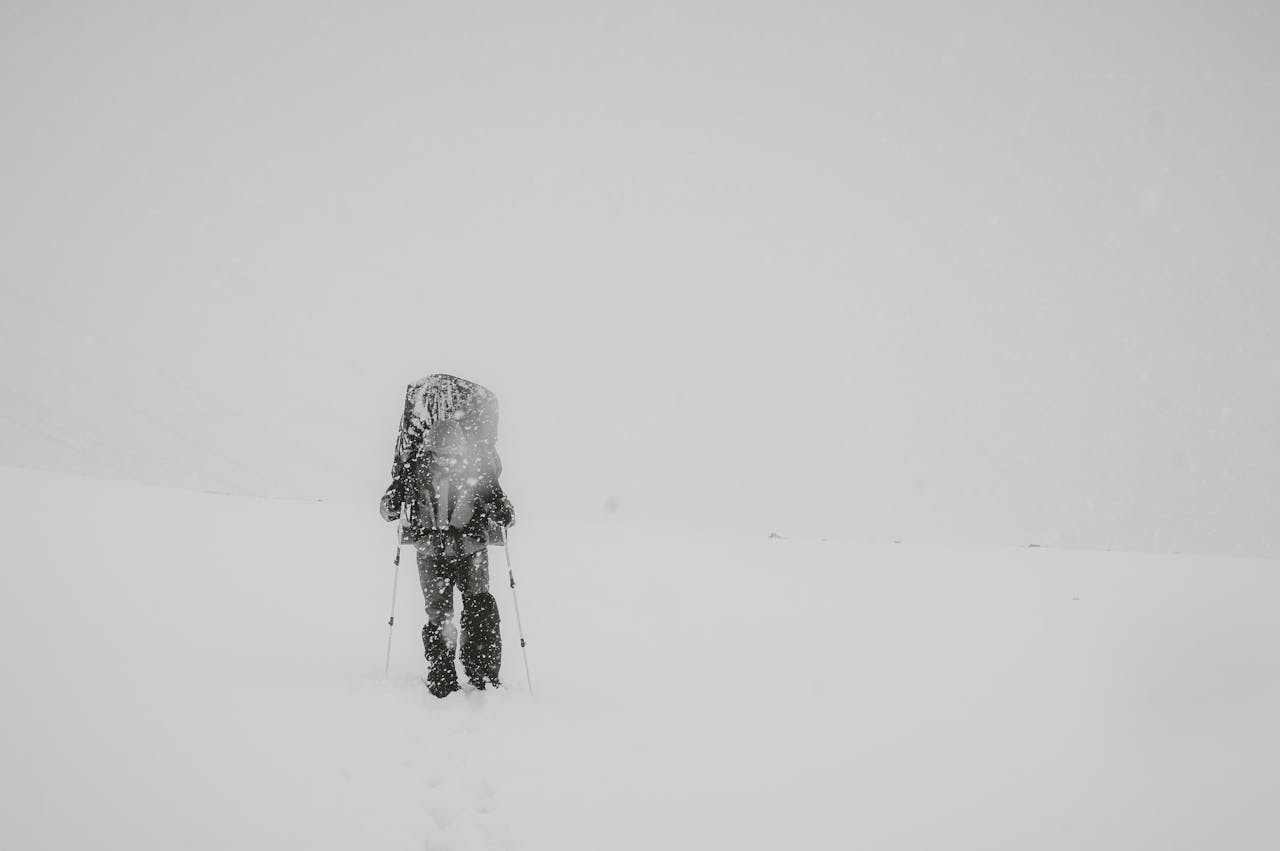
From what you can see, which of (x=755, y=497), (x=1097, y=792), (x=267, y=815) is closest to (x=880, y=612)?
(x=1097, y=792)

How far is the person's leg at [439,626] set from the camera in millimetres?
4980

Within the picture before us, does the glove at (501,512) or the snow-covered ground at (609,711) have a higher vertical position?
the glove at (501,512)

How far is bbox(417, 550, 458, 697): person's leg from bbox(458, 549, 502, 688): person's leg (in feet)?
0.34

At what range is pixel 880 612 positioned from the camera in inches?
346

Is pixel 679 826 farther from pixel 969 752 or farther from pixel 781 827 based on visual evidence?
pixel 969 752

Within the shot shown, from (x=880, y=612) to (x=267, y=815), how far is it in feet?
25.4

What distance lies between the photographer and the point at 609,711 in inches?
208

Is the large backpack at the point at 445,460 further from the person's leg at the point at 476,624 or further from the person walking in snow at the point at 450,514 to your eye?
the person's leg at the point at 476,624

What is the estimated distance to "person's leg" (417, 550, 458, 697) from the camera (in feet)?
16.3

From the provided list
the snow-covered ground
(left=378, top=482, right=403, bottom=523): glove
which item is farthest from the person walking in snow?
the snow-covered ground

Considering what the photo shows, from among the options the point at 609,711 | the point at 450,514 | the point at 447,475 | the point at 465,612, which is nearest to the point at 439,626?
the point at 465,612

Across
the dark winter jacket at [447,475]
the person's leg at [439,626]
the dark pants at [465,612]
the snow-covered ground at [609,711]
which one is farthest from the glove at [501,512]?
the snow-covered ground at [609,711]

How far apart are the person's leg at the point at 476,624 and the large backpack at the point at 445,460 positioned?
0.30 meters

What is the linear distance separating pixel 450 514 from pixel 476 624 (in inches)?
36.1
